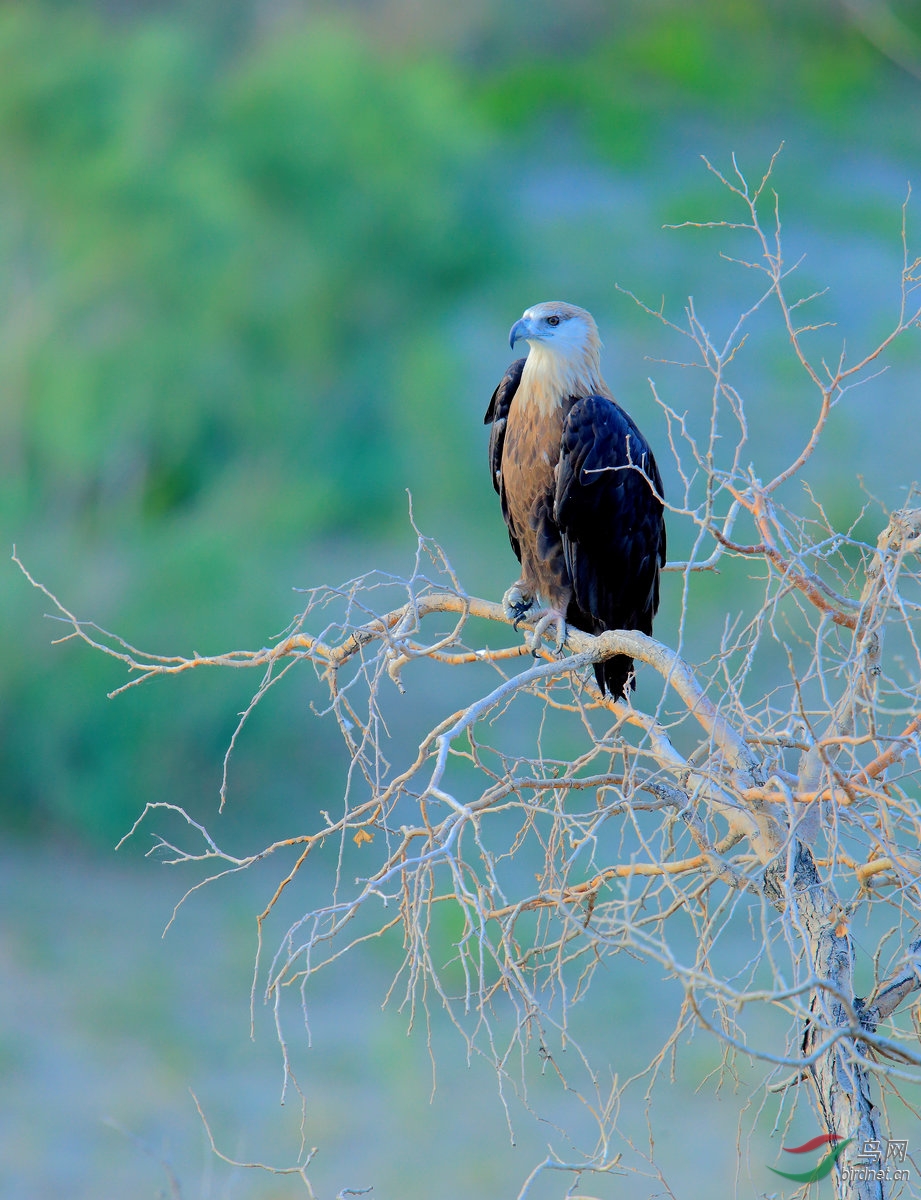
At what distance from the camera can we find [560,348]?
3121 millimetres

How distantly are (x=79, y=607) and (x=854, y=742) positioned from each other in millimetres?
9680

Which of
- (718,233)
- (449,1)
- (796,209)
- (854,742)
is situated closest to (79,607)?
(854,742)

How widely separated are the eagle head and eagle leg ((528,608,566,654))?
0.54 meters

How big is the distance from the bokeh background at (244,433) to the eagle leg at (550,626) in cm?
525

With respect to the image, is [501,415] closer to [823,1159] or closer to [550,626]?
[550,626]

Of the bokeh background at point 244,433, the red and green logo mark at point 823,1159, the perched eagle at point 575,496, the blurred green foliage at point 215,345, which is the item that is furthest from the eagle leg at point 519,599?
the blurred green foliage at point 215,345

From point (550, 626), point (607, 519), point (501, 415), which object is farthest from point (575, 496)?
point (501, 415)

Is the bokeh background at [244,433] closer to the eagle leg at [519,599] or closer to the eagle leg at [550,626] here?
the eagle leg at [519,599]

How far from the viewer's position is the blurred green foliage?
1038cm

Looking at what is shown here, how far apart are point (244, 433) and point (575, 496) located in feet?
38.1

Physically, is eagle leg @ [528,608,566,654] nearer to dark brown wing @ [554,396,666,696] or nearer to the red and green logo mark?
dark brown wing @ [554,396,666,696]

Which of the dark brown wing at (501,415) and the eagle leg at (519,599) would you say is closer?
the eagle leg at (519,599)

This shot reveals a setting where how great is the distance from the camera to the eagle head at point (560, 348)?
312cm

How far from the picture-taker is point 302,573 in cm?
1356
